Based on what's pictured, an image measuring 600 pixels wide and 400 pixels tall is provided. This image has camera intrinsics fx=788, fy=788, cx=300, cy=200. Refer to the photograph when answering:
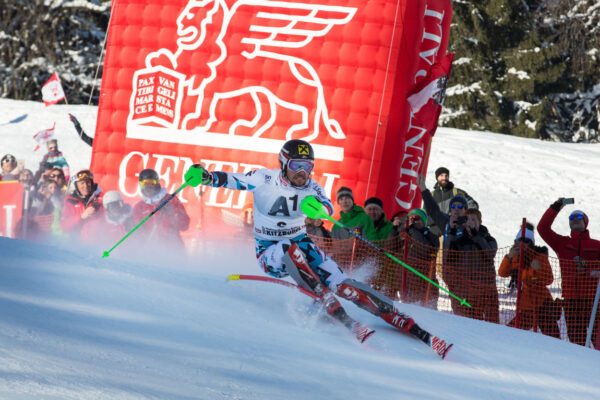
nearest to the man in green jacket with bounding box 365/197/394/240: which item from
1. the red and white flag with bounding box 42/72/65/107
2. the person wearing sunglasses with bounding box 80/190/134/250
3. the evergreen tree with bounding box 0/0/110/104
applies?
the person wearing sunglasses with bounding box 80/190/134/250

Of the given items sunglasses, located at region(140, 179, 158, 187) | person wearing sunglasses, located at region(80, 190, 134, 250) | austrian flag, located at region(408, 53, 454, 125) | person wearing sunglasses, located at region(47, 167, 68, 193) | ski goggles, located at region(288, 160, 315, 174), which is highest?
austrian flag, located at region(408, 53, 454, 125)

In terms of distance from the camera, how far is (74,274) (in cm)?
529

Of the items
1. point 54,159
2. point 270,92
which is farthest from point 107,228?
point 270,92

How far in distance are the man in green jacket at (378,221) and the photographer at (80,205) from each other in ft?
9.30

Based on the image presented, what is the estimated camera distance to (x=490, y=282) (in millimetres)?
6961

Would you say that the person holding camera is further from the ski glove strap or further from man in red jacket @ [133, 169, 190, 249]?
man in red jacket @ [133, 169, 190, 249]

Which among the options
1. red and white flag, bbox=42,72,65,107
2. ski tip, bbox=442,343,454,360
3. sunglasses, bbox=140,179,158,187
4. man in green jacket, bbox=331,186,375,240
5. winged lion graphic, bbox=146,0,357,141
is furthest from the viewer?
red and white flag, bbox=42,72,65,107

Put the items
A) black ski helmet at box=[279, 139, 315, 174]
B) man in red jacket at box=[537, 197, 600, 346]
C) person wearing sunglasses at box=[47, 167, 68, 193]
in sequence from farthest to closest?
1. person wearing sunglasses at box=[47, 167, 68, 193]
2. man in red jacket at box=[537, 197, 600, 346]
3. black ski helmet at box=[279, 139, 315, 174]

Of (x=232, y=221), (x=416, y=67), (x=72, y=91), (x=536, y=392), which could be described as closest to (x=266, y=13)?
(x=416, y=67)

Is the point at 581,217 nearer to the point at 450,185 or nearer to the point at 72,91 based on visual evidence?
the point at 450,185

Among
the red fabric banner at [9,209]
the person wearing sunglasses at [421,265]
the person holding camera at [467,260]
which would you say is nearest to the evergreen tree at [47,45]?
the red fabric banner at [9,209]

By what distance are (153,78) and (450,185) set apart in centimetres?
405

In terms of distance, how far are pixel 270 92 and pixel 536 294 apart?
4487 mm

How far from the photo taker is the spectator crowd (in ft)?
22.5
